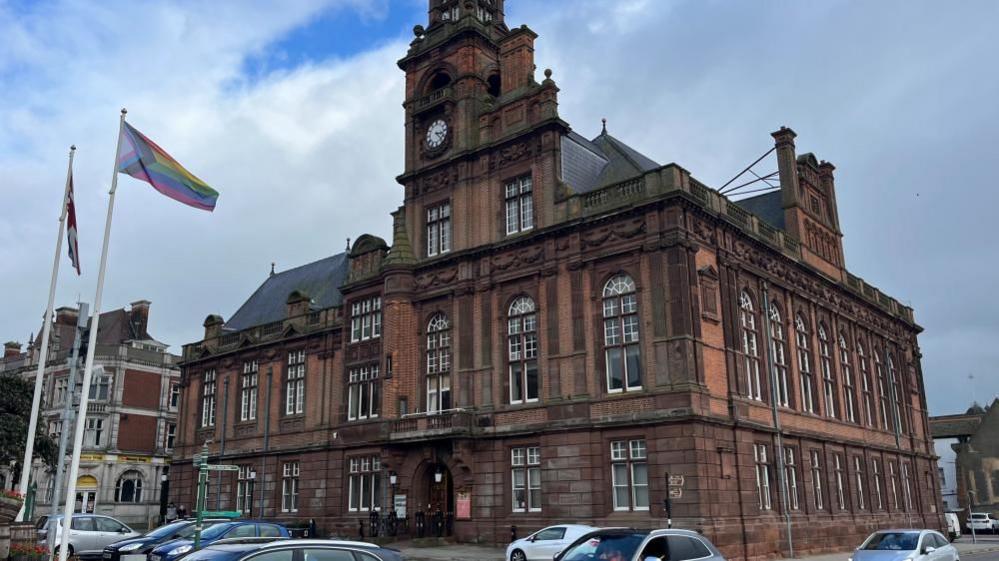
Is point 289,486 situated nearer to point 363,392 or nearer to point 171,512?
point 363,392

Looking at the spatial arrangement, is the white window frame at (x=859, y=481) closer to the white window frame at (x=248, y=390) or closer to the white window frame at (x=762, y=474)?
the white window frame at (x=762, y=474)

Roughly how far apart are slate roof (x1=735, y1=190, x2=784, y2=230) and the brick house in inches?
1637

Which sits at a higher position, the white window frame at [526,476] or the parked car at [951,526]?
the white window frame at [526,476]

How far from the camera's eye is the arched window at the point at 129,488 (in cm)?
6119

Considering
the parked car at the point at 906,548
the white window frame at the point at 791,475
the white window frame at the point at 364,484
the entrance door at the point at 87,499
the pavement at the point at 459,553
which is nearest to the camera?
the parked car at the point at 906,548

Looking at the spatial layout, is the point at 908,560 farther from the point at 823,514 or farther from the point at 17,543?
the point at 17,543

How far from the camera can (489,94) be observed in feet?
138

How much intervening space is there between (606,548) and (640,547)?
69cm

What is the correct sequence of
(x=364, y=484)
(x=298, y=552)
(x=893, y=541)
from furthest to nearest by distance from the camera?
1. (x=364, y=484)
2. (x=893, y=541)
3. (x=298, y=552)

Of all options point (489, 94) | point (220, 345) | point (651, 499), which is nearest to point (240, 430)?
point (220, 345)

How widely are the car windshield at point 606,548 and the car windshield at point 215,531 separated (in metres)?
11.1

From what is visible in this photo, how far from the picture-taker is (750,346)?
35.2 m

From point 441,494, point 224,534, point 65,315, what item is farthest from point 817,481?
point 65,315

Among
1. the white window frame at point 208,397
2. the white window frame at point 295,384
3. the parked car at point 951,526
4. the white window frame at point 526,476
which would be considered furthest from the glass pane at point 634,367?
the white window frame at point 208,397
